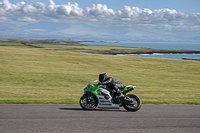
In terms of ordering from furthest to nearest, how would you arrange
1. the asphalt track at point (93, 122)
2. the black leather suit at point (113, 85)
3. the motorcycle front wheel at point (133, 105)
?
the motorcycle front wheel at point (133, 105)
the black leather suit at point (113, 85)
the asphalt track at point (93, 122)

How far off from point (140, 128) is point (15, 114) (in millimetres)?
4772

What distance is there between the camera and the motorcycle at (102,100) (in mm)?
10711

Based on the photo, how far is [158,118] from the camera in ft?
29.7

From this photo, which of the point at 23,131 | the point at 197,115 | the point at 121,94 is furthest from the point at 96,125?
the point at 197,115

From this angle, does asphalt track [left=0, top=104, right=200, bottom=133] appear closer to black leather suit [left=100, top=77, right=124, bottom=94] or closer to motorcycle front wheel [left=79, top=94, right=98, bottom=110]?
motorcycle front wheel [left=79, top=94, right=98, bottom=110]

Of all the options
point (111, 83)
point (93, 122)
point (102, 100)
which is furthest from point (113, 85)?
point (93, 122)

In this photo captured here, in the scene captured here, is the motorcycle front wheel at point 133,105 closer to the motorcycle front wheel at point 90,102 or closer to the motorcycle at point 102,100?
the motorcycle at point 102,100

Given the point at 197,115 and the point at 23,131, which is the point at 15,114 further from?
the point at 197,115

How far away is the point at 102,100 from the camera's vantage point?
10.7m

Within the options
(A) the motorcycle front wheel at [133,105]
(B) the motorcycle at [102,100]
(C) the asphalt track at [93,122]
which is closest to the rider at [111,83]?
(B) the motorcycle at [102,100]

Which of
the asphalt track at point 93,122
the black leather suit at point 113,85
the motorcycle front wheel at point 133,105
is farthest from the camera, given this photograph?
the motorcycle front wheel at point 133,105

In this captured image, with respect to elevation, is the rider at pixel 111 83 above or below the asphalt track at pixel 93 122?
above

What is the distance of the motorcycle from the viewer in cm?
1071

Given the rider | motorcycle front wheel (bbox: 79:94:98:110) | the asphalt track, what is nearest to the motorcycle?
motorcycle front wheel (bbox: 79:94:98:110)
